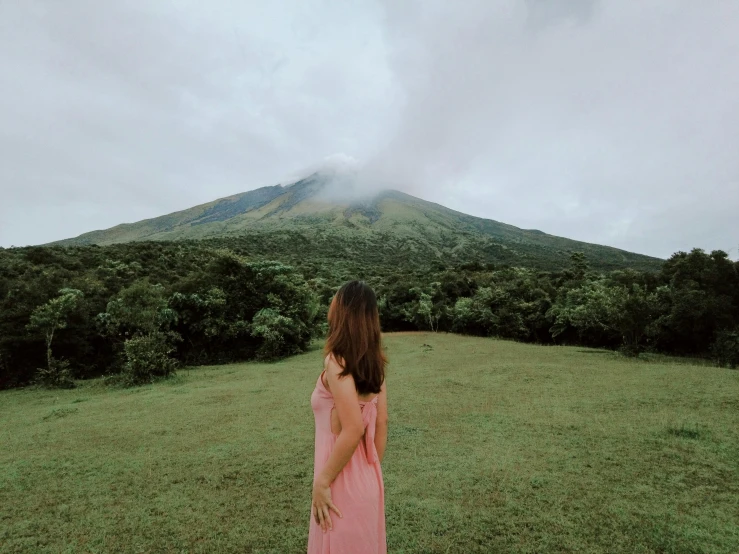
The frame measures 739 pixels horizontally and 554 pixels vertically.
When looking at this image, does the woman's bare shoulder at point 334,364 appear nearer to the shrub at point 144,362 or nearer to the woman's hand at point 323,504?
the woman's hand at point 323,504

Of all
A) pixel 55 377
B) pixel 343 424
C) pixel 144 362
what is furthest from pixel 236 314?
pixel 343 424

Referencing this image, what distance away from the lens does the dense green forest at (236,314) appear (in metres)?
14.0

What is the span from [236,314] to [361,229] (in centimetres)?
6824

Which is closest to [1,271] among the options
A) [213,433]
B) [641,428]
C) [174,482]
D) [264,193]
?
[213,433]

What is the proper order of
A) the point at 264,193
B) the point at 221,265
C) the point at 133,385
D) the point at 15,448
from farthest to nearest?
1. the point at 264,193
2. the point at 221,265
3. the point at 133,385
4. the point at 15,448

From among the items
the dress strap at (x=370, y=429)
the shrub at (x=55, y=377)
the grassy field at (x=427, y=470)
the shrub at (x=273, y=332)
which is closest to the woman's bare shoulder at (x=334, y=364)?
the dress strap at (x=370, y=429)

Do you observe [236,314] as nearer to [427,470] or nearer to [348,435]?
[427,470]

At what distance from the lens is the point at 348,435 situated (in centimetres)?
171

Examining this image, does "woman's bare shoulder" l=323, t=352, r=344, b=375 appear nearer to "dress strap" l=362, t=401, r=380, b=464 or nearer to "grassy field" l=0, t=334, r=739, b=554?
"dress strap" l=362, t=401, r=380, b=464

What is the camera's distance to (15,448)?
7.17 metres

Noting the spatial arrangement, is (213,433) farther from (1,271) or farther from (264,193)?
(264,193)

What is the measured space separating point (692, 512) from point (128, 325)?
1680 centimetres

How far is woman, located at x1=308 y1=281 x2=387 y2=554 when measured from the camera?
5.76 ft

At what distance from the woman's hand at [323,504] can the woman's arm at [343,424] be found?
20mm
